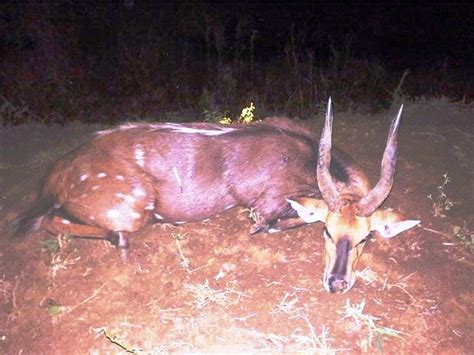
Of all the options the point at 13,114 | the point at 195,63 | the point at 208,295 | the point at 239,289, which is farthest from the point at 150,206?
the point at 195,63

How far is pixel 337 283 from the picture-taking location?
4.80 m

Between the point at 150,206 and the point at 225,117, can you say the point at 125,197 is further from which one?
the point at 225,117

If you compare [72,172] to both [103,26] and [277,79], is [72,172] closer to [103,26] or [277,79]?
[277,79]

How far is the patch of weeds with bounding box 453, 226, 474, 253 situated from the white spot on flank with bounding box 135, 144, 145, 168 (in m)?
3.67

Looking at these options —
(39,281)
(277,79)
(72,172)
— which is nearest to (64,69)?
(277,79)

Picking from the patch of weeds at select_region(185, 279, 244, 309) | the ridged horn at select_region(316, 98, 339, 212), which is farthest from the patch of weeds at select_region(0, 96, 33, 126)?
the ridged horn at select_region(316, 98, 339, 212)

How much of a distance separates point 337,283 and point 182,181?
2106 millimetres

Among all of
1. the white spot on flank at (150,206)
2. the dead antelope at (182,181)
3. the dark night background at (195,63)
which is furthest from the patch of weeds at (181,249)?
the dark night background at (195,63)

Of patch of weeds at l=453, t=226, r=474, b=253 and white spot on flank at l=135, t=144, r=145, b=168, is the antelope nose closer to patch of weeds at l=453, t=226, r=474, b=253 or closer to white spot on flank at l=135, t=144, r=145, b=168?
patch of weeds at l=453, t=226, r=474, b=253

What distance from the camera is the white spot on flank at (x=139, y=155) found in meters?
5.77

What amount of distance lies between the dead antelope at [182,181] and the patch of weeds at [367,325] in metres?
0.95

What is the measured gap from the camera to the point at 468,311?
188 inches

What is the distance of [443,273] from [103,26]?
10610 millimetres

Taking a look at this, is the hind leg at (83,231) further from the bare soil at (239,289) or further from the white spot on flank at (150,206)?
the white spot on flank at (150,206)
